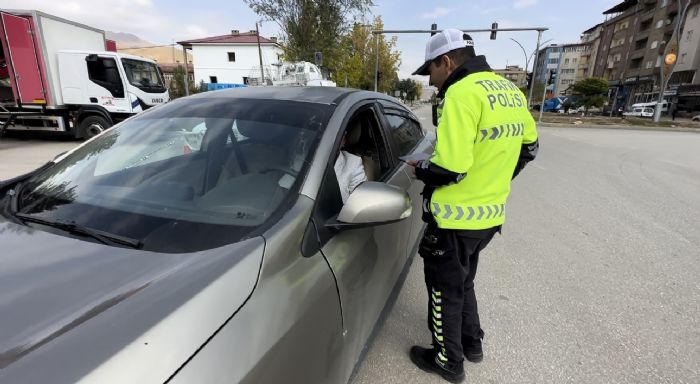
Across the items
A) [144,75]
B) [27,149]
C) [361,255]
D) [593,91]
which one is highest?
[144,75]

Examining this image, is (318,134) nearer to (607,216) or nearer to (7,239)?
(7,239)

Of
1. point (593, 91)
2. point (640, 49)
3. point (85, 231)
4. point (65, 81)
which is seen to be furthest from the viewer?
point (640, 49)

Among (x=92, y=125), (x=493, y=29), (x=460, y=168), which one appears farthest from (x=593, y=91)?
(x=460, y=168)

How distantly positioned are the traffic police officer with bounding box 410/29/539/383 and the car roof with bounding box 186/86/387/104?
510mm

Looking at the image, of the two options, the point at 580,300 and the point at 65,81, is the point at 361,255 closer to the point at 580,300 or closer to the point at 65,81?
the point at 580,300

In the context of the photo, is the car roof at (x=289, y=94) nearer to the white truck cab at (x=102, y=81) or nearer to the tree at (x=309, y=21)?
the white truck cab at (x=102, y=81)

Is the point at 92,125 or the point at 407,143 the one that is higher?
the point at 407,143

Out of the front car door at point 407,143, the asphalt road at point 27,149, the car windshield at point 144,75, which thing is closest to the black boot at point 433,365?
the front car door at point 407,143

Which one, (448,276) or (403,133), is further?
(403,133)

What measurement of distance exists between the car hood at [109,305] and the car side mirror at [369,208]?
38cm

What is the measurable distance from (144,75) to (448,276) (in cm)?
1210

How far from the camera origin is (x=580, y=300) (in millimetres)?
3029

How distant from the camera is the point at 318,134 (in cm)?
171

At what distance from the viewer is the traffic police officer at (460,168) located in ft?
5.71
